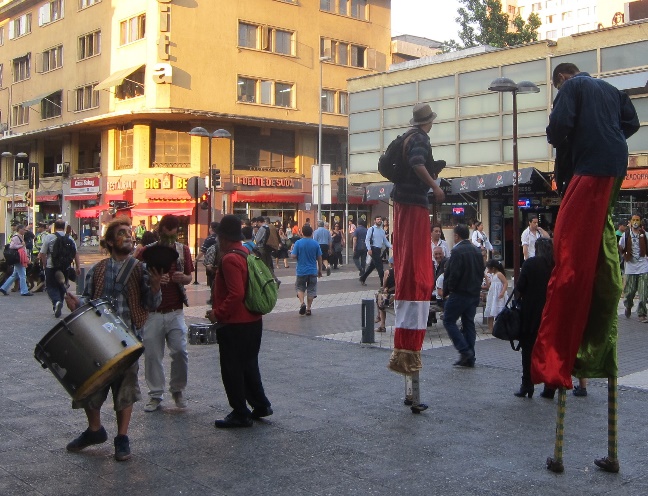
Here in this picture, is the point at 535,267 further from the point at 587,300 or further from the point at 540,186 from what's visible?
the point at 540,186

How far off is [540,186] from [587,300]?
22869mm

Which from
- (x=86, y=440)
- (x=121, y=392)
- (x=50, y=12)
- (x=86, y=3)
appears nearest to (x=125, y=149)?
(x=86, y=3)

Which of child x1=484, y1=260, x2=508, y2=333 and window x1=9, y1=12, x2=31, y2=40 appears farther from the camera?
window x1=9, y1=12, x2=31, y2=40

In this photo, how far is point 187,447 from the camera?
5.98 meters

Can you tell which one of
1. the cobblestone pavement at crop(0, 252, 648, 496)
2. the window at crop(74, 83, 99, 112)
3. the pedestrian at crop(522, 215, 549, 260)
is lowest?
the cobblestone pavement at crop(0, 252, 648, 496)

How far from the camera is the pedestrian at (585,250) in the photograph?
4902 millimetres

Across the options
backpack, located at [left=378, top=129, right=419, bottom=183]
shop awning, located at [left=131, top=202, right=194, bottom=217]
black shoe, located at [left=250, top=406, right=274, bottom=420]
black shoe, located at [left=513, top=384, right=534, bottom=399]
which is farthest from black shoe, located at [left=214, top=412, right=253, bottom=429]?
shop awning, located at [left=131, top=202, right=194, bottom=217]

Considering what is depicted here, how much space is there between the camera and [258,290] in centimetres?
656

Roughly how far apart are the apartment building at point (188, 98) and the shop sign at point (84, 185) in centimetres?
6

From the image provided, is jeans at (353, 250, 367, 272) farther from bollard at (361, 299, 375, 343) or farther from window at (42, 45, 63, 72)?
window at (42, 45, 63, 72)

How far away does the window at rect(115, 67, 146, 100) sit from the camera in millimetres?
41812

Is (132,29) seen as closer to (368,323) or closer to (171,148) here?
(171,148)

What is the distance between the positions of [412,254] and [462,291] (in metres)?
2.96

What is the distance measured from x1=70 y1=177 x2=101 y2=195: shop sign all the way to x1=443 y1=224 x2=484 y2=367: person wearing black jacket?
3906 centimetres
